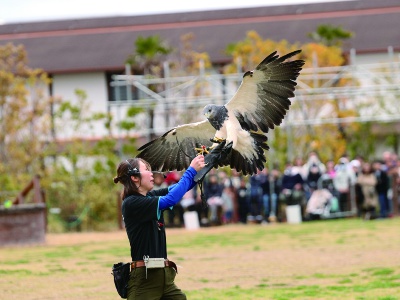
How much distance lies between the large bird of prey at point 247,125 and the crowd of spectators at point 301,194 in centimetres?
1672

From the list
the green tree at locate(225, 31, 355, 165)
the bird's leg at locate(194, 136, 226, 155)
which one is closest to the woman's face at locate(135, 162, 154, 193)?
the bird's leg at locate(194, 136, 226, 155)

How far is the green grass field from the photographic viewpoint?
1359 cm

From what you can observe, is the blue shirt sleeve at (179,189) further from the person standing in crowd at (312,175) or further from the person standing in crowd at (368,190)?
the person standing in crowd at (312,175)

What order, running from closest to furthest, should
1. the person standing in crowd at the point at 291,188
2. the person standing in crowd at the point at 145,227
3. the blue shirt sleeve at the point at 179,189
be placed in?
the blue shirt sleeve at the point at 179,189, the person standing in crowd at the point at 145,227, the person standing in crowd at the point at 291,188

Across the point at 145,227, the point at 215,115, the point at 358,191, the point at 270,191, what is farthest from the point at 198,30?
the point at 145,227

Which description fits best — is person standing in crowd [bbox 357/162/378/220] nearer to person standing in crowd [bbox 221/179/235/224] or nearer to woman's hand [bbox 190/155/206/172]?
person standing in crowd [bbox 221/179/235/224]

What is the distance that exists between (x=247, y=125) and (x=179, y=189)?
A: 2835 mm

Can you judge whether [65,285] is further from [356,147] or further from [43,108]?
[356,147]

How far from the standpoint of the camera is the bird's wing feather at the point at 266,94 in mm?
10641

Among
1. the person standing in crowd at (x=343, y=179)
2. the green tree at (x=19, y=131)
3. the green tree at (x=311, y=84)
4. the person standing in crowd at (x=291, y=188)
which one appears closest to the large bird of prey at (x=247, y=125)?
the person standing in crowd at (x=291, y=188)

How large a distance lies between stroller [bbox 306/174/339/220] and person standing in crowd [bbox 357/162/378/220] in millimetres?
902

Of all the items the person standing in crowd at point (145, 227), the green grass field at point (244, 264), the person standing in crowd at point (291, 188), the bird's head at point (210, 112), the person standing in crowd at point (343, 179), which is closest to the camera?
the person standing in crowd at point (145, 227)

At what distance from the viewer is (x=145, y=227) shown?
831 cm

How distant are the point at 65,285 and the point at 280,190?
14.3 m
